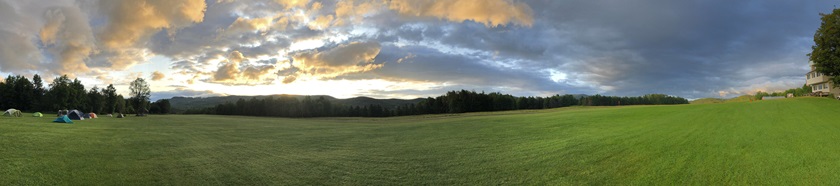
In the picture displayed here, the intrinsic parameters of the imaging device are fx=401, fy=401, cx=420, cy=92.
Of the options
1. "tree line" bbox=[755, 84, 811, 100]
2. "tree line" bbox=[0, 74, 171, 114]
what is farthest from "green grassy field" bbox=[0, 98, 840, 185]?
"tree line" bbox=[0, 74, 171, 114]

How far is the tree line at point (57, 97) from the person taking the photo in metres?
81.4

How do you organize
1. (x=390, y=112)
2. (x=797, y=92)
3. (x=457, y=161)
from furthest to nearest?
(x=390, y=112) → (x=797, y=92) → (x=457, y=161)

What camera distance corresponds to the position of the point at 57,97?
81188 millimetres

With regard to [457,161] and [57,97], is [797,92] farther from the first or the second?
[57,97]

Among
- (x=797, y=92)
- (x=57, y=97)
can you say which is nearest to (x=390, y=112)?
(x=57, y=97)

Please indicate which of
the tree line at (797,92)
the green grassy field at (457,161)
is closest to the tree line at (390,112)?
the tree line at (797,92)

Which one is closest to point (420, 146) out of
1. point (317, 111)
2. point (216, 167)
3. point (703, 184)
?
point (216, 167)

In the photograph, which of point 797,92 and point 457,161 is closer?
point 457,161

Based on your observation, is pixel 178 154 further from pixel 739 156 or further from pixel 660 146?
pixel 739 156

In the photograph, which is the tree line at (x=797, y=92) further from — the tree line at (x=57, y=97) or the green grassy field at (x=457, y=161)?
the tree line at (x=57, y=97)

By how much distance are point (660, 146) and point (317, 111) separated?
316 ft

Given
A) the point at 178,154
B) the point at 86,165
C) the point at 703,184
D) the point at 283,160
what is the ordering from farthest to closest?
the point at 178,154 → the point at 283,160 → the point at 86,165 → the point at 703,184

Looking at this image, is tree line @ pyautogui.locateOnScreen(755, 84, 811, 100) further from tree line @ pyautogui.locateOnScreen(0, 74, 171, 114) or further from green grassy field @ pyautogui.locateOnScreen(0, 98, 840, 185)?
tree line @ pyautogui.locateOnScreen(0, 74, 171, 114)

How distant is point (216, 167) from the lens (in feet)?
40.4
